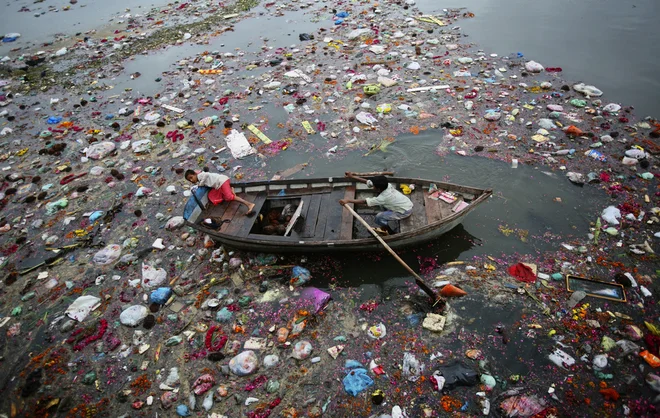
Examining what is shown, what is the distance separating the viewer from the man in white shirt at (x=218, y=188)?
19.7ft

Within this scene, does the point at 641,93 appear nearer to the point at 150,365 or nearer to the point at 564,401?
the point at 564,401

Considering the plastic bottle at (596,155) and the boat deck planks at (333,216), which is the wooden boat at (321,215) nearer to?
the boat deck planks at (333,216)

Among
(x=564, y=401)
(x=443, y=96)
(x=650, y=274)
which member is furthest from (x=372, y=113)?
(x=564, y=401)

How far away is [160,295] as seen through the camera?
5.46m

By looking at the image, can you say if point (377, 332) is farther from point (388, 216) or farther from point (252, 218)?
point (252, 218)

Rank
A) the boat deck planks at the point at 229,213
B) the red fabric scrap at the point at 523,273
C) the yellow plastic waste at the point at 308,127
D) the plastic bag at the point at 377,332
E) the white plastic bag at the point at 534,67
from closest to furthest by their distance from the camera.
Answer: the plastic bag at the point at 377,332, the red fabric scrap at the point at 523,273, the boat deck planks at the point at 229,213, the yellow plastic waste at the point at 308,127, the white plastic bag at the point at 534,67

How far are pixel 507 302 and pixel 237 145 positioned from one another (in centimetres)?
663

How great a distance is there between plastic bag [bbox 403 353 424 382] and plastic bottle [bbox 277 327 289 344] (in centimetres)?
165

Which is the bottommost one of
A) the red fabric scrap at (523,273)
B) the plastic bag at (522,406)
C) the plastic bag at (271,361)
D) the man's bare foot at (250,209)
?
the plastic bag at (271,361)

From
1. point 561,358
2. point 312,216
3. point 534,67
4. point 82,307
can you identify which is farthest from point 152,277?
point 534,67

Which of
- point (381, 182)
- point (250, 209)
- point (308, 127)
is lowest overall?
point (250, 209)

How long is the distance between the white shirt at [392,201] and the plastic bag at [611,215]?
3390mm

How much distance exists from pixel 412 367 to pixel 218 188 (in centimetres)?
418

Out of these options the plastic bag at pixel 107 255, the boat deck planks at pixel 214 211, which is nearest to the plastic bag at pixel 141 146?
the plastic bag at pixel 107 255
